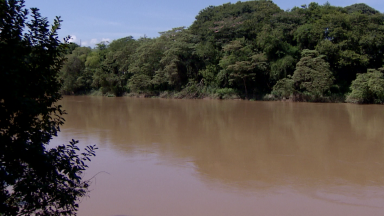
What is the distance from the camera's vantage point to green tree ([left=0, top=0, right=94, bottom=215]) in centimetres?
205

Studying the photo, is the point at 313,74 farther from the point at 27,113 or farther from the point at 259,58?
the point at 27,113

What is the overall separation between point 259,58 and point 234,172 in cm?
2065

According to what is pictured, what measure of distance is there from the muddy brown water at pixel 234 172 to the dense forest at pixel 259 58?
14179 mm

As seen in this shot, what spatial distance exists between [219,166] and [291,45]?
22119 mm

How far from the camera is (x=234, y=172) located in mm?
5504

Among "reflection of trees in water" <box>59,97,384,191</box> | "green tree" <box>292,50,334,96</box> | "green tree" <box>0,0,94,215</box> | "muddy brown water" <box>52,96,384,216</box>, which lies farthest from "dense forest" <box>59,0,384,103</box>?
"green tree" <box>0,0,94,215</box>

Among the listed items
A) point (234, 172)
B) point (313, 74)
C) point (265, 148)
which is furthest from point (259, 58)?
point (234, 172)

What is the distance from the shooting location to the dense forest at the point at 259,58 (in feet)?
73.2

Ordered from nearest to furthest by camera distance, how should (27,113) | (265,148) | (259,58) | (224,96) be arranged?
(27,113)
(265,148)
(259,58)
(224,96)

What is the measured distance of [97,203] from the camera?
13.6 ft

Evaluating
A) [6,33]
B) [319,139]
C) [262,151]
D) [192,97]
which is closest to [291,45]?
[192,97]

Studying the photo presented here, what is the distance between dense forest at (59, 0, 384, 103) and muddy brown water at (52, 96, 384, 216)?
1418cm

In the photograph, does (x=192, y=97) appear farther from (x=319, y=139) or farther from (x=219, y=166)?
(x=219, y=166)

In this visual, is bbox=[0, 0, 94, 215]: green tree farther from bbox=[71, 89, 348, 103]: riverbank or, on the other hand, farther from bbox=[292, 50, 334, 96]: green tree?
bbox=[71, 89, 348, 103]: riverbank
